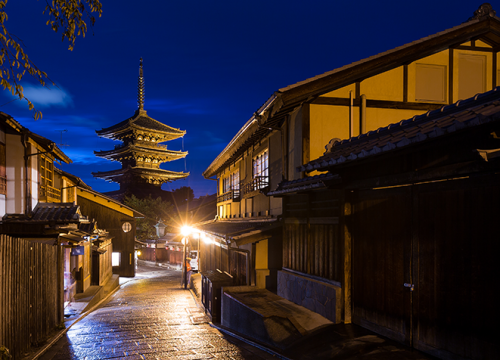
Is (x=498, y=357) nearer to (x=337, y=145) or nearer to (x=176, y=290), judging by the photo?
(x=337, y=145)

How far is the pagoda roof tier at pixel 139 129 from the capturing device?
1930 inches

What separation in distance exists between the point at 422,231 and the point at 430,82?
6.72 meters

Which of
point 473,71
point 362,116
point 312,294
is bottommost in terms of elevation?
point 312,294

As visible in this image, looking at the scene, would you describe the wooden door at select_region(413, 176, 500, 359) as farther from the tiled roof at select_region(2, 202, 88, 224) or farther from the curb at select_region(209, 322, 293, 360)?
the tiled roof at select_region(2, 202, 88, 224)

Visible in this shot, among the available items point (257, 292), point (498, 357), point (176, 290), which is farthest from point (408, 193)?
point (176, 290)

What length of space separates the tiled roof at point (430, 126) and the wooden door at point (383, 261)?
3.52 ft

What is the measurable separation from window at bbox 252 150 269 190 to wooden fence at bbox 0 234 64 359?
792cm

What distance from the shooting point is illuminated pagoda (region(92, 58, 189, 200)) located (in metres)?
49.4

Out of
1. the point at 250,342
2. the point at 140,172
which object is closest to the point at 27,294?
the point at 250,342

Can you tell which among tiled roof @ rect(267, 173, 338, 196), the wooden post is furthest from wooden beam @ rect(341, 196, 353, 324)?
tiled roof @ rect(267, 173, 338, 196)

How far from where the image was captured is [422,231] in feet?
19.1

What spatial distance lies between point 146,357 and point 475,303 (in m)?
6.54

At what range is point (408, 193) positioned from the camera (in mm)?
6152

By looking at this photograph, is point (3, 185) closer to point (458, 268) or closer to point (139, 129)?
point (458, 268)
